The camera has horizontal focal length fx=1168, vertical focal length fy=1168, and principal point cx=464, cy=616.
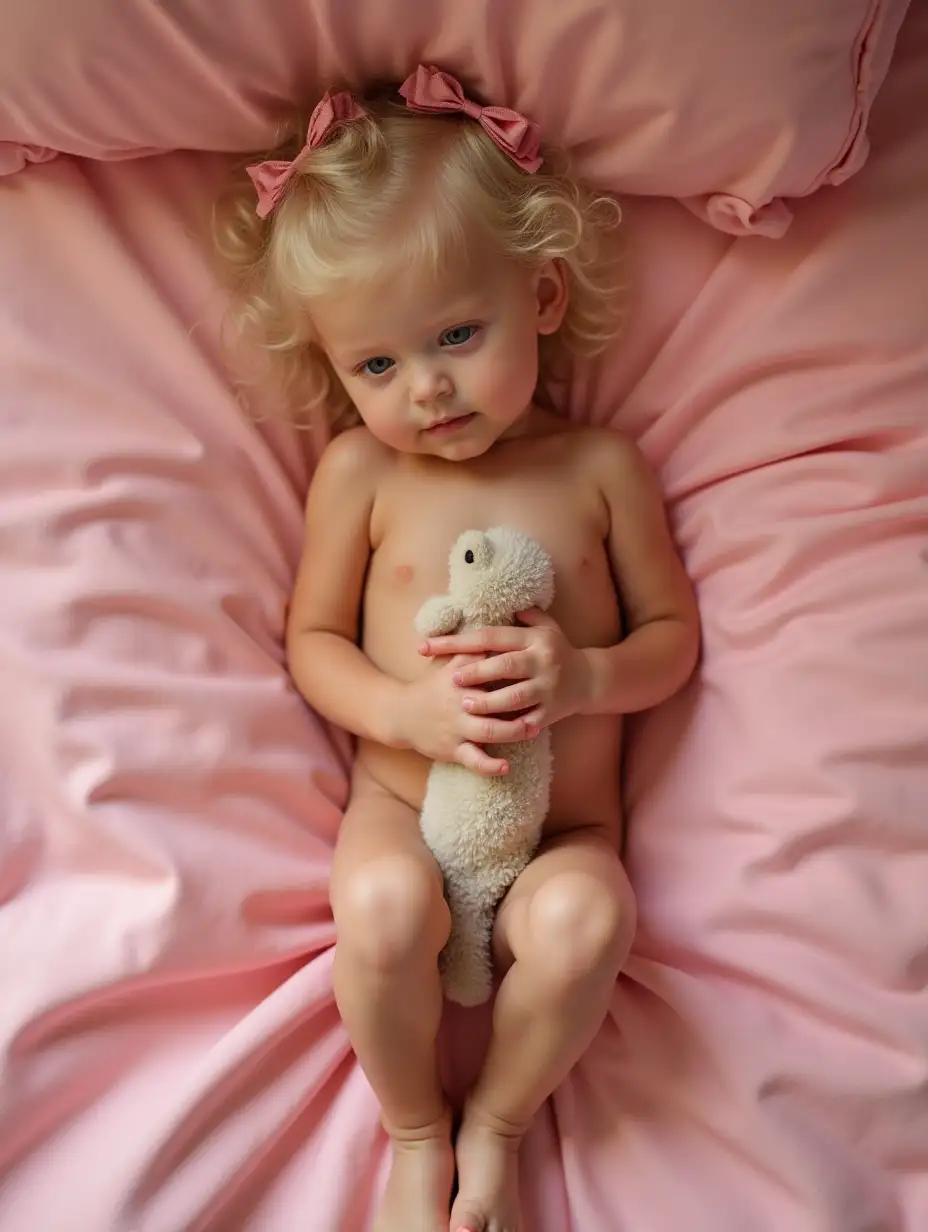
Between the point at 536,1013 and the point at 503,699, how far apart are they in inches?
9.1

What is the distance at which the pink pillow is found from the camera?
864 millimetres

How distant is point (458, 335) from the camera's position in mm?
945

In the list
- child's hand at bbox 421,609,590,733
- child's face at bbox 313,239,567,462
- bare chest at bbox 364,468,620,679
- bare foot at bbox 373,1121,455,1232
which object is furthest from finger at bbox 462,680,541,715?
bare foot at bbox 373,1121,455,1232

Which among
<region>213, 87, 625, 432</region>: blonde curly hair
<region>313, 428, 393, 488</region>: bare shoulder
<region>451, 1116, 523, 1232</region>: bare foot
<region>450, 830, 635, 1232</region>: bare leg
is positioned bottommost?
<region>451, 1116, 523, 1232</region>: bare foot

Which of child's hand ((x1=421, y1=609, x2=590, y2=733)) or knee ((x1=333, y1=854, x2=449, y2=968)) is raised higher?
child's hand ((x1=421, y1=609, x2=590, y2=733))

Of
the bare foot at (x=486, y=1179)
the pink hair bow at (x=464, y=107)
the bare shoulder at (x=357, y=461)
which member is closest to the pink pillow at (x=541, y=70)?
the pink hair bow at (x=464, y=107)

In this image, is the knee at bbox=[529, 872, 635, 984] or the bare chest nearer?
the knee at bbox=[529, 872, 635, 984]

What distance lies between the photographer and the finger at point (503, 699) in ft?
2.93

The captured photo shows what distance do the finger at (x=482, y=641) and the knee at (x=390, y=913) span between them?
0.54 feet

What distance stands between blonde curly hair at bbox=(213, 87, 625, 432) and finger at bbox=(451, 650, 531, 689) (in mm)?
310

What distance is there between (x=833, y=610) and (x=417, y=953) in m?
0.44

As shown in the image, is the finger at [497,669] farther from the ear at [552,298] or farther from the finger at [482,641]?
the ear at [552,298]

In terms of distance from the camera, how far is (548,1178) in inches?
35.3

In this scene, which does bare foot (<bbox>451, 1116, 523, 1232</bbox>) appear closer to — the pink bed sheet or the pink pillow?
the pink bed sheet
